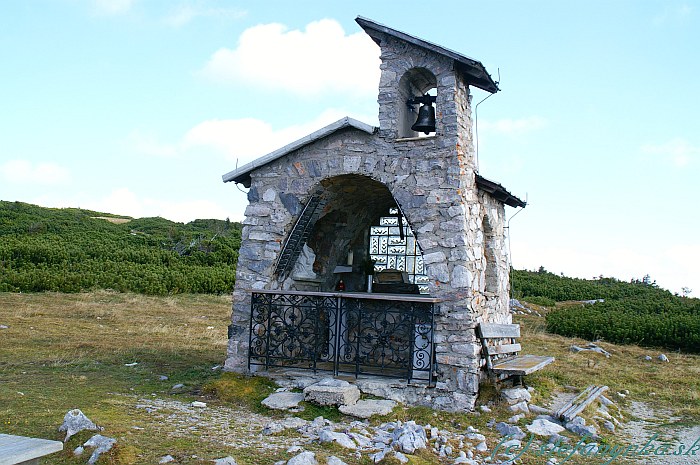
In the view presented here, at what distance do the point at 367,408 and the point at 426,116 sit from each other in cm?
408

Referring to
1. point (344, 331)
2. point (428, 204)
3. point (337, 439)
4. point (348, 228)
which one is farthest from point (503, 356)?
point (337, 439)

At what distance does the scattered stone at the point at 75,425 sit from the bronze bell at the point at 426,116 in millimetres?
5569

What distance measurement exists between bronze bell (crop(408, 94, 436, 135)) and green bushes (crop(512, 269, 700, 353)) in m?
9.79

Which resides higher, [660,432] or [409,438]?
[409,438]

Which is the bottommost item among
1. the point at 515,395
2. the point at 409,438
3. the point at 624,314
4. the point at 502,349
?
the point at 409,438

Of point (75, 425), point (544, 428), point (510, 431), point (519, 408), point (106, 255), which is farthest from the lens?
point (106, 255)

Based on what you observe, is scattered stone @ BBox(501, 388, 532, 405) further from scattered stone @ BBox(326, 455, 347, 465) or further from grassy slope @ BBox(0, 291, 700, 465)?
scattered stone @ BBox(326, 455, 347, 465)

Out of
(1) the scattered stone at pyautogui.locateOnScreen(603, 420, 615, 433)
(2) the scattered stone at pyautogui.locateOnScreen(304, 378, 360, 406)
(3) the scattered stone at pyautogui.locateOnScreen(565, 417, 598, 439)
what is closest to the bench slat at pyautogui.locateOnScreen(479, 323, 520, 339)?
(3) the scattered stone at pyautogui.locateOnScreen(565, 417, 598, 439)

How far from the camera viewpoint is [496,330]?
832 centimetres

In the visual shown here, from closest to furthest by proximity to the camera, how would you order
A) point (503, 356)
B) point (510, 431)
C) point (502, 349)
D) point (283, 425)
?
point (283, 425) < point (510, 431) < point (502, 349) < point (503, 356)

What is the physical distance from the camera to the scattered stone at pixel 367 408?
7066 mm

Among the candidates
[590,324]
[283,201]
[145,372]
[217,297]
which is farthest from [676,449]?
[217,297]

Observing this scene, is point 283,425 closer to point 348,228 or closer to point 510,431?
point 510,431

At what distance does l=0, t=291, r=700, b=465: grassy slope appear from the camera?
587cm
